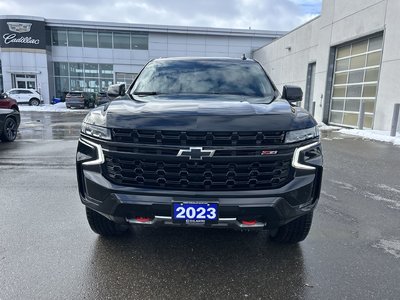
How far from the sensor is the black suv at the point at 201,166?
7.83ft

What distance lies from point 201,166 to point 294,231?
1.18m

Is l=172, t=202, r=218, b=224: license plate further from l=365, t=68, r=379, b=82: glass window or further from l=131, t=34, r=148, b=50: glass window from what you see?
l=131, t=34, r=148, b=50: glass window

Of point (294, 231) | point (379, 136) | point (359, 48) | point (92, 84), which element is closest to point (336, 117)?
point (359, 48)

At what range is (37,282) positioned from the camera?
2.46 m

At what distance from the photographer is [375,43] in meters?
13.5

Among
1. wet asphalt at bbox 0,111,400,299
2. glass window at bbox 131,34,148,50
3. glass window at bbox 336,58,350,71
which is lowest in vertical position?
wet asphalt at bbox 0,111,400,299

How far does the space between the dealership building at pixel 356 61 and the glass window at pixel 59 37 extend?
26.7m

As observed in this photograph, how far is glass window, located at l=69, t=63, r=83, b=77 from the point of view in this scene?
36.1 m

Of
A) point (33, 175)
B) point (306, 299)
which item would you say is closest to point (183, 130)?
point (306, 299)

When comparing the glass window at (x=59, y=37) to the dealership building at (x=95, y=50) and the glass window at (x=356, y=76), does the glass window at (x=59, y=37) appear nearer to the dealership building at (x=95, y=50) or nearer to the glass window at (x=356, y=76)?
the dealership building at (x=95, y=50)

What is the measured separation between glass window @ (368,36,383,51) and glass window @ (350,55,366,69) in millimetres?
555

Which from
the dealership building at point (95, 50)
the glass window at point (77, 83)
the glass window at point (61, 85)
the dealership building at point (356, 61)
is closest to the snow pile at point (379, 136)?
the dealership building at point (356, 61)

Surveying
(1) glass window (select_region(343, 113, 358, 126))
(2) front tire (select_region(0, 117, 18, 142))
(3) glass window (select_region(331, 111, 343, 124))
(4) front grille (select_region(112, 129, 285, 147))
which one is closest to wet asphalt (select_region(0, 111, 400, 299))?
(4) front grille (select_region(112, 129, 285, 147))

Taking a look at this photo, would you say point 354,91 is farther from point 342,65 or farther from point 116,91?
point 116,91
